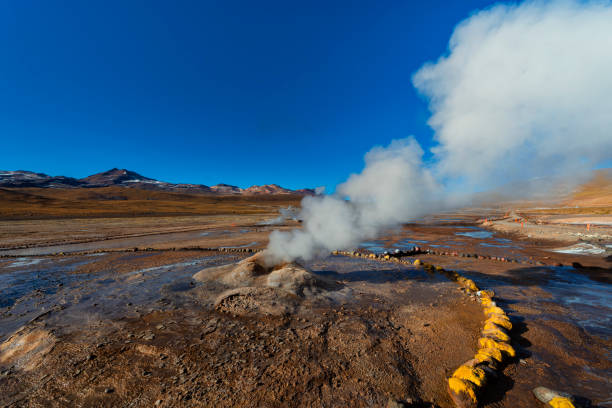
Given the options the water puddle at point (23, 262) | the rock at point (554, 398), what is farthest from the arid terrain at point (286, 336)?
the water puddle at point (23, 262)

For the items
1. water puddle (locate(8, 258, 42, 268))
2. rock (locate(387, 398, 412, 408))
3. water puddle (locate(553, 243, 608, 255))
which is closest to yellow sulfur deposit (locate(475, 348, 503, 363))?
rock (locate(387, 398, 412, 408))

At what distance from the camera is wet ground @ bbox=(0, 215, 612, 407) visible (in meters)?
5.43

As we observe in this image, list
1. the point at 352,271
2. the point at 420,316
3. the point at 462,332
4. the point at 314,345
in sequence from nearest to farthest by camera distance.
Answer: the point at 314,345 → the point at 462,332 → the point at 420,316 → the point at 352,271

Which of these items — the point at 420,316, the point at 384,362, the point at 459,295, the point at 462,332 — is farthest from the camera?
the point at 459,295

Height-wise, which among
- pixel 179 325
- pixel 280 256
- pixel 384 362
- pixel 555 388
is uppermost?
pixel 280 256

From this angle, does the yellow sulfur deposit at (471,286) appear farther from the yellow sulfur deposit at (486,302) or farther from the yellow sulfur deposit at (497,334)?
the yellow sulfur deposit at (497,334)

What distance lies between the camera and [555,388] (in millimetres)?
5605

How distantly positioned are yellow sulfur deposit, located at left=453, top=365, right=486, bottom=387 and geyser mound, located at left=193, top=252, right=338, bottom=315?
5.69 metres

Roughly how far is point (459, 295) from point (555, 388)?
6.04 m

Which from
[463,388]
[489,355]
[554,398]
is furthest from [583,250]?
[463,388]

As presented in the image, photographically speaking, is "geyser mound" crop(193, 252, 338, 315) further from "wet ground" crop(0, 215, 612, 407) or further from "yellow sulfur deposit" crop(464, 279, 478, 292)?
"yellow sulfur deposit" crop(464, 279, 478, 292)

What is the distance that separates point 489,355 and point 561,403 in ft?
5.47

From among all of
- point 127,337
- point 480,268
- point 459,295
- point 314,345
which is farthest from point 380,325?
point 480,268

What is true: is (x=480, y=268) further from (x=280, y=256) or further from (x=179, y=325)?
(x=179, y=325)
